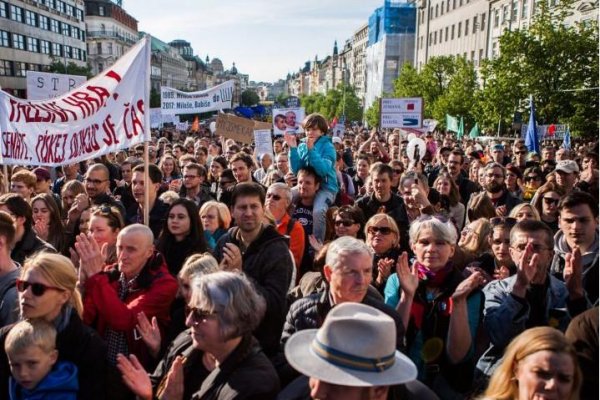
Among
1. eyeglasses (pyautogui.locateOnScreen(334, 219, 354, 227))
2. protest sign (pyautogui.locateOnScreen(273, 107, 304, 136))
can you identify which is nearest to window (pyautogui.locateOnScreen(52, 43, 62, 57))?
protest sign (pyautogui.locateOnScreen(273, 107, 304, 136))

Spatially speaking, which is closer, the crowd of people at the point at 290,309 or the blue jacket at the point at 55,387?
the crowd of people at the point at 290,309

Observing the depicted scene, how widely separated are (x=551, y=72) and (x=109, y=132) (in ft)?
69.7

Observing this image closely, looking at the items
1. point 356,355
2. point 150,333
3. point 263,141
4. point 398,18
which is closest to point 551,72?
point 263,141

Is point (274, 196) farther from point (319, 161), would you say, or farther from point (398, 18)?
point (398, 18)

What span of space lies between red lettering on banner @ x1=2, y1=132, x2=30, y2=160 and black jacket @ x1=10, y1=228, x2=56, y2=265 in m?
1.66

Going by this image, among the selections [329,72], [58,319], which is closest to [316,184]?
[58,319]

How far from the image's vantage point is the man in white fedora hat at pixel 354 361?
199cm

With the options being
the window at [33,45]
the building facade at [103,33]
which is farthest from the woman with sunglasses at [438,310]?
the building facade at [103,33]

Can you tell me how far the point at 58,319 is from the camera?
9.96ft

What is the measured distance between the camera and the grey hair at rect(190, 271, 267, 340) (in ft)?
8.48

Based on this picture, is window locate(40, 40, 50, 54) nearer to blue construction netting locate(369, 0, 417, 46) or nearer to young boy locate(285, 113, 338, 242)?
blue construction netting locate(369, 0, 417, 46)

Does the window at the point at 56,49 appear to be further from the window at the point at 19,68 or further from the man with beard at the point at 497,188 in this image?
the man with beard at the point at 497,188

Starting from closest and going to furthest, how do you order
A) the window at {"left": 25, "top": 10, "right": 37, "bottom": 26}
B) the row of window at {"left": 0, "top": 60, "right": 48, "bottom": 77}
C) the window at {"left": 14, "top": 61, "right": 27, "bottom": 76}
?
the row of window at {"left": 0, "top": 60, "right": 48, "bottom": 77}, the window at {"left": 14, "top": 61, "right": 27, "bottom": 76}, the window at {"left": 25, "top": 10, "right": 37, "bottom": 26}

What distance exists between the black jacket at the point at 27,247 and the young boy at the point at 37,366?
1697 mm
